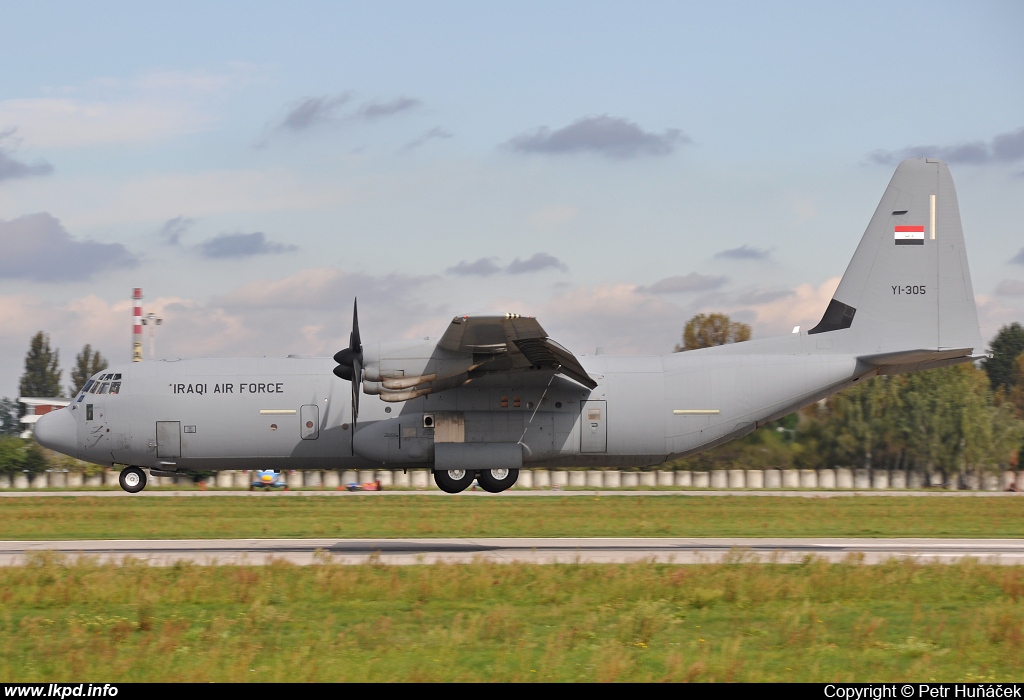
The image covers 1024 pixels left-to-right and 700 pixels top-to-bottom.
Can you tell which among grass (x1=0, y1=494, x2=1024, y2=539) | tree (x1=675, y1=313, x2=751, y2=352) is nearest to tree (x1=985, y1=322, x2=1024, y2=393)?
tree (x1=675, y1=313, x2=751, y2=352)

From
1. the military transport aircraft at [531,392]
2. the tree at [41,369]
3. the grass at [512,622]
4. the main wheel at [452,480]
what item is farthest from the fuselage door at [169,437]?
the tree at [41,369]

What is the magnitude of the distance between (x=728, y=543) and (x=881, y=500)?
18.4 metres

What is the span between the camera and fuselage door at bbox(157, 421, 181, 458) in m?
22.4

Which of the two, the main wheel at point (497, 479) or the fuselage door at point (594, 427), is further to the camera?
the main wheel at point (497, 479)

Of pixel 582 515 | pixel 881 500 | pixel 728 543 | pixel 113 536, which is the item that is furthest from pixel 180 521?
→ pixel 881 500

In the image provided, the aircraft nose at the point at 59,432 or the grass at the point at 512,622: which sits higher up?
the aircraft nose at the point at 59,432

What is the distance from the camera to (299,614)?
1547 cm

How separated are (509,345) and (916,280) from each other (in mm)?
10595

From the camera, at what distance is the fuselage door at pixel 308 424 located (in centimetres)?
2234

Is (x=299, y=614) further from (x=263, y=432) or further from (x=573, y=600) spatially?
(x=263, y=432)

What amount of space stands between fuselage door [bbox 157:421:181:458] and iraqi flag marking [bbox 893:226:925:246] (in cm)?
1793

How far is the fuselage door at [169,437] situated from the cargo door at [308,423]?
9.36 ft

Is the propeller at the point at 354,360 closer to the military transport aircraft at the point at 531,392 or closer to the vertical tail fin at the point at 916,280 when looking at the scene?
the military transport aircraft at the point at 531,392

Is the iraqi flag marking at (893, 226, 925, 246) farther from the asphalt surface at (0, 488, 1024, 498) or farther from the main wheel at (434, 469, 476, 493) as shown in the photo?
the asphalt surface at (0, 488, 1024, 498)
